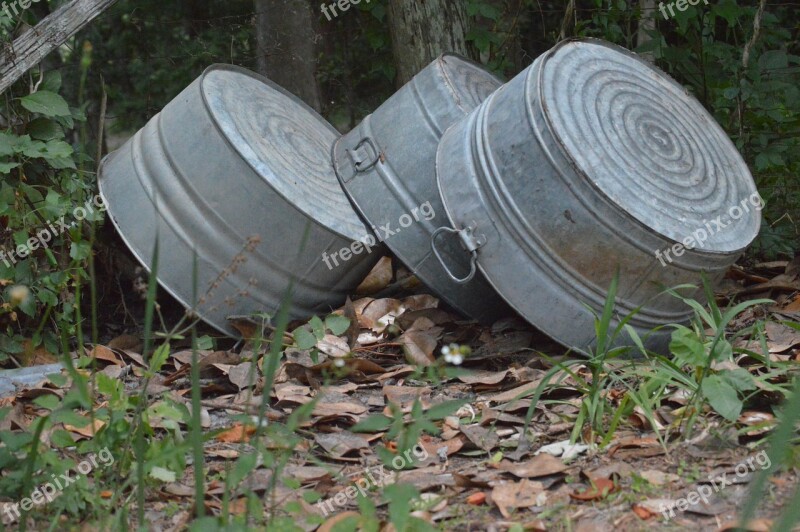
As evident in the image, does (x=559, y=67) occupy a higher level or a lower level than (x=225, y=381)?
higher

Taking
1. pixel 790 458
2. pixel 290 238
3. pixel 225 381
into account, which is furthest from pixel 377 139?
pixel 790 458

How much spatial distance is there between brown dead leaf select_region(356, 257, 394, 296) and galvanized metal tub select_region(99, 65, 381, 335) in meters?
0.17

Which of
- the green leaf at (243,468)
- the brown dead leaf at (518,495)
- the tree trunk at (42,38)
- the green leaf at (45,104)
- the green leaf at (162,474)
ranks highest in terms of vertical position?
the tree trunk at (42,38)

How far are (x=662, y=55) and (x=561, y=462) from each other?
2609 mm

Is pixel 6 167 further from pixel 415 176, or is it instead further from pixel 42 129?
pixel 415 176

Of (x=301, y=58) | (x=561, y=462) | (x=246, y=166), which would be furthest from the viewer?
(x=301, y=58)

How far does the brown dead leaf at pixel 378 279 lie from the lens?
359 centimetres

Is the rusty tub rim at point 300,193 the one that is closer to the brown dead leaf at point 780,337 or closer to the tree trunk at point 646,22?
the brown dead leaf at point 780,337

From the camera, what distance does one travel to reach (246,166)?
3.11 meters

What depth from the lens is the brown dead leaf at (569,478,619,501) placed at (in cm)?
201

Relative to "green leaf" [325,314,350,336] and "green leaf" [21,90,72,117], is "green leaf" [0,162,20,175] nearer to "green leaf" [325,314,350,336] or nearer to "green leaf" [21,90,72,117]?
"green leaf" [21,90,72,117]

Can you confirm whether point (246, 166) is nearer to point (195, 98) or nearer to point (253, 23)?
point (195, 98)

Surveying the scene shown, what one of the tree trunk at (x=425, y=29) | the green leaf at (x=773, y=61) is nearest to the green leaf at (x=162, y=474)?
the tree trunk at (x=425, y=29)

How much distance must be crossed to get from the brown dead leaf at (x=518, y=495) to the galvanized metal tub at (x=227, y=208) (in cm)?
118
